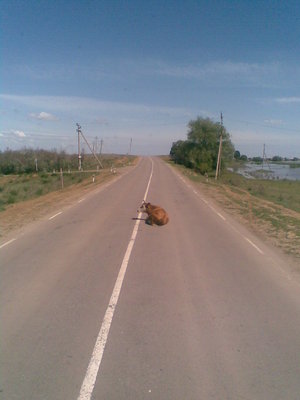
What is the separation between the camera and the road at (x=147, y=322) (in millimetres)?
3885

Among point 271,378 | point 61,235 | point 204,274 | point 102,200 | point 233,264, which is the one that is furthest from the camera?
point 102,200

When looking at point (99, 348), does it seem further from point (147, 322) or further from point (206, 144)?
point (206, 144)

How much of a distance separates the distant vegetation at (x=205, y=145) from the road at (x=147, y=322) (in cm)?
5861

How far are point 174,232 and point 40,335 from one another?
7554 millimetres

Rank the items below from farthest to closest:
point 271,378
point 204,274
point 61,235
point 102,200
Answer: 1. point 102,200
2. point 61,235
3. point 204,274
4. point 271,378

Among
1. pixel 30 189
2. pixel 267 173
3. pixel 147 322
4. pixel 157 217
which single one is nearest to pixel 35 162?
pixel 30 189

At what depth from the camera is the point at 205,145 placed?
71.9 meters

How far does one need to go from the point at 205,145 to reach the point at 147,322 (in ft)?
225

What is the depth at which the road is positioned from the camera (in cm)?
388

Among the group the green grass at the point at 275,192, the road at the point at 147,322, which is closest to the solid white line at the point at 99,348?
the road at the point at 147,322

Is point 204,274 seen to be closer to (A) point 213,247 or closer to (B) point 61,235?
(A) point 213,247

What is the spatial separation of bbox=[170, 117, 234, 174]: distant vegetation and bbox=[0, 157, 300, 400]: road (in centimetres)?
5861

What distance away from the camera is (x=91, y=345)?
4.64m

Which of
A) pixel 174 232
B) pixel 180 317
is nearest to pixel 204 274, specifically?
pixel 180 317
